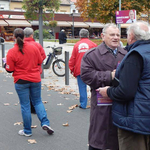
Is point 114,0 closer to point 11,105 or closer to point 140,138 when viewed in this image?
point 11,105

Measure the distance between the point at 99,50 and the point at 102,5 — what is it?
2809 cm

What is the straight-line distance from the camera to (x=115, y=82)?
2.66 meters

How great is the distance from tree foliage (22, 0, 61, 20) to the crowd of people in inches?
229

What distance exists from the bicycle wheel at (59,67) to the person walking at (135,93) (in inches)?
311

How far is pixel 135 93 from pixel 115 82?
0.25 m

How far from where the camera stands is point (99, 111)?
3070 mm

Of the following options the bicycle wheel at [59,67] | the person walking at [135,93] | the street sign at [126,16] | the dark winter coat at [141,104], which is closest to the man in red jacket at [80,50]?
the person walking at [135,93]

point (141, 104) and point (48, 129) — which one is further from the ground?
point (141, 104)

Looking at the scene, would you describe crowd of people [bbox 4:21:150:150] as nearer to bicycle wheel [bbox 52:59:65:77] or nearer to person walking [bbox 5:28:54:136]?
person walking [bbox 5:28:54:136]

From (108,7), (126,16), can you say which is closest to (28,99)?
(126,16)

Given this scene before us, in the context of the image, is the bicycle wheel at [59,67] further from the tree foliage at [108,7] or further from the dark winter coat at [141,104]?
the tree foliage at [108,7]

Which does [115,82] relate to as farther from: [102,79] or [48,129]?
[48,129]

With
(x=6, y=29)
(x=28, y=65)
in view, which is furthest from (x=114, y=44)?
(x=6, y=29)

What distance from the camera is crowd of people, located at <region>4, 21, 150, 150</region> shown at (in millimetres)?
2461
